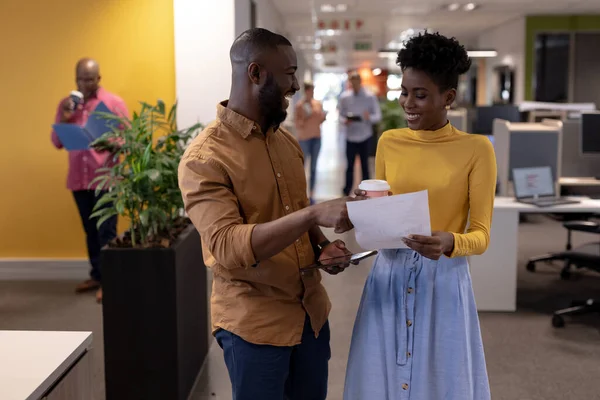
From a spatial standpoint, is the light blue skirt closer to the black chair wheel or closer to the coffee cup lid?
the coffee cup lid

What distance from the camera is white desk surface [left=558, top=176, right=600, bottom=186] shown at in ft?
16.4

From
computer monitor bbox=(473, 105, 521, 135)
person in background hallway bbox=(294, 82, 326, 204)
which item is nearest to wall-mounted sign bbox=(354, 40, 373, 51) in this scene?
person in background hallway bbox=(294, 82, 326, 204)

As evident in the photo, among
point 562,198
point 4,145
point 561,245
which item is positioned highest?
point 4,145

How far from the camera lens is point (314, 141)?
8.63 m

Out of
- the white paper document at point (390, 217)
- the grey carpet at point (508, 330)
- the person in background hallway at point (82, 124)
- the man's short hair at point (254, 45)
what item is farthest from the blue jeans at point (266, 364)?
the person in background hallway at point (82, 124)

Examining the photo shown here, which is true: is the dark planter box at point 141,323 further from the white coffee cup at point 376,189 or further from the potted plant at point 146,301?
the white coffee cup at point 376,189

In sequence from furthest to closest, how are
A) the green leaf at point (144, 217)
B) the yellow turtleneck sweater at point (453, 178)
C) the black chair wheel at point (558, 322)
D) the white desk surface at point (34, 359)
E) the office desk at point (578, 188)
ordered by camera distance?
the office desk at point (578, 188) → the black chair wheel at point (558, 322) → the green leaf at point (144, 217) → the yellow turtleneck sweater at point (453, 178) → the white desk surface at point (34, 359)

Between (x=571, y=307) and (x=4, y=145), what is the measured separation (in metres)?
4.34

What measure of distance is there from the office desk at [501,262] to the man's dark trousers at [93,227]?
8.16 feet

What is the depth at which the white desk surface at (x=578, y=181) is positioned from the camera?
4992mm

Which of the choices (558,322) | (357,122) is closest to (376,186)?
(558,322)

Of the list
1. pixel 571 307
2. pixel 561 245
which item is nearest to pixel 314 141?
pixel 561 245

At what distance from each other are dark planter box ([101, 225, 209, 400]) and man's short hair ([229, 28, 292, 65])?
4.79 ft

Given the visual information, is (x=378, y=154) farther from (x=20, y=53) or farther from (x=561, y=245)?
(x=561, y=245)
